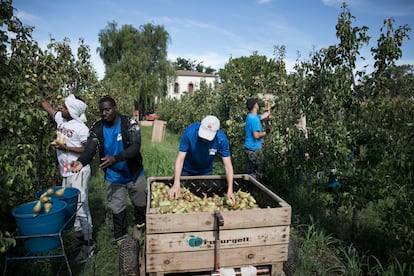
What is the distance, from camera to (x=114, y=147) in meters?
3.47

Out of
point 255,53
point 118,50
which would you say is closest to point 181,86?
point 118,50

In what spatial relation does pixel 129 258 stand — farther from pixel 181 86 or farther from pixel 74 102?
pixel 181 86

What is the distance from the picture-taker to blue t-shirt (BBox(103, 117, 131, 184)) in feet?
11.3

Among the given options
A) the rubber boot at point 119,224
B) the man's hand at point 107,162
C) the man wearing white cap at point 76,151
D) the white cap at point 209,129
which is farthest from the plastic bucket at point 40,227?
the white cap at point 209,129

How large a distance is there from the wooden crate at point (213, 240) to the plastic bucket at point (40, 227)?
90 cm

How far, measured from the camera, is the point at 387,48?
3441mm

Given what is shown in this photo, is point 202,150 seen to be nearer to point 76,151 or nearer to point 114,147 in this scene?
point 114,147

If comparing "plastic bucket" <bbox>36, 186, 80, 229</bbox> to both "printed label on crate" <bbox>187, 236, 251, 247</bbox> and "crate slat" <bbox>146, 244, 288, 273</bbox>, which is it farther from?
"printed label on crate" <bbox>187, 236, 251, 247</bbox>

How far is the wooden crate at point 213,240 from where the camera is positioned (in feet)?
7.27

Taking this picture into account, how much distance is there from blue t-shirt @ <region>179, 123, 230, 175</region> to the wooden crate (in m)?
1.15

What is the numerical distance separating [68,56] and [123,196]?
3.43 metres

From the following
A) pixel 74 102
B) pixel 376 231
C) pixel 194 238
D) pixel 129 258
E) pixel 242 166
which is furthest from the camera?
pixel 242 166

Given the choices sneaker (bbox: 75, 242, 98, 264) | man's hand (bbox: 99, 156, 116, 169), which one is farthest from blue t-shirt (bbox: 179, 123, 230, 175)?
sneaker (bbox: 75, 242, 98, 264)

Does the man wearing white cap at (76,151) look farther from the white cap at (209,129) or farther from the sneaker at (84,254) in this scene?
the white cap at (209,129)
